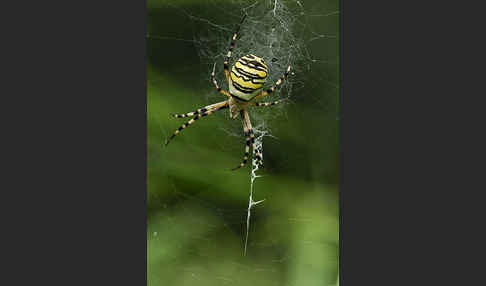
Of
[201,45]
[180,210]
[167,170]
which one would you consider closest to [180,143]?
[167,170]

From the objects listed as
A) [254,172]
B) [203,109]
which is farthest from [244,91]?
[254,172]

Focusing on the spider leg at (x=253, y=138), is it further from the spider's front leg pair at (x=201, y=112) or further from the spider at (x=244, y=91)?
the spider's front leg pair at (x=201, y=112)

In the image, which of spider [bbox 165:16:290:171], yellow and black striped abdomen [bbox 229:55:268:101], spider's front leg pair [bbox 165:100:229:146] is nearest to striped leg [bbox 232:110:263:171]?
spider [bbox 165:16:290:171]

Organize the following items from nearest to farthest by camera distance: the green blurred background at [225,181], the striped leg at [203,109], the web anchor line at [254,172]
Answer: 1. the green blurred background at [225,181]
2. the web anchor line at [254,172]
3. the striped leg at [203,109]

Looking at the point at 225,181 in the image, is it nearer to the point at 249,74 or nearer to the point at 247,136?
the point at 247,136

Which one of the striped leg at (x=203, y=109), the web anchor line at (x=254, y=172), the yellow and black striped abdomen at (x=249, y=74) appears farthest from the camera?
the striped leg at (x=203, y=109)

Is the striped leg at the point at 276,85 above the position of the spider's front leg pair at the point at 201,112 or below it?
above

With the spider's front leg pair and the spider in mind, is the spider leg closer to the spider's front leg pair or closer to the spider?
the spider

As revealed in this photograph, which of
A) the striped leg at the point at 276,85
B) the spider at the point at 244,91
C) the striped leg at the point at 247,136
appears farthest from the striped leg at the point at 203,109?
the striped leg at the point at 276,85
